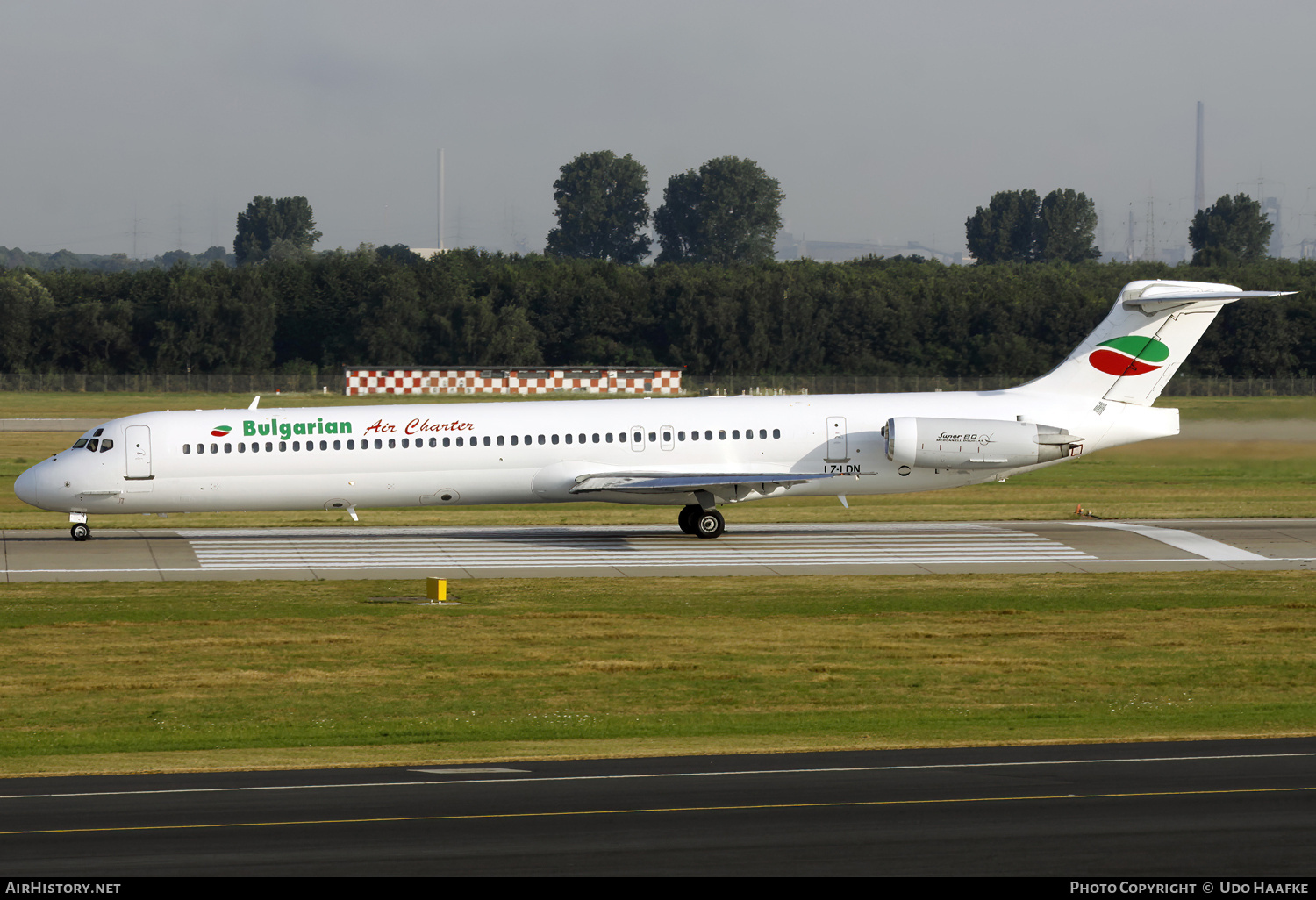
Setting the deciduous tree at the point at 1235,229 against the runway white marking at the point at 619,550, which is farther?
the deciduous tree at the point at 1235,229

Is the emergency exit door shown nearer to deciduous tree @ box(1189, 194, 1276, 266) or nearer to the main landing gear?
the main landing gear

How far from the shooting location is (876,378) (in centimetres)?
10819

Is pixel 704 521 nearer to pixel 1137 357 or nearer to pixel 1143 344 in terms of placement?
pixel 1137 357

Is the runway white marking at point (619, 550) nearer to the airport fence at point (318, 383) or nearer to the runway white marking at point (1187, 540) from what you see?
the runway white marking at point (1187, 540)

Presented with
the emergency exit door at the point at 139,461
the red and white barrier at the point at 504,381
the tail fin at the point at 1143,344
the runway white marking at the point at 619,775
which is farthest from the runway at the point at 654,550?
the red and white barrier at the point at 504,381

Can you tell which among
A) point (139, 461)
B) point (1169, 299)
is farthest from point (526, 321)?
point (1169, 299)

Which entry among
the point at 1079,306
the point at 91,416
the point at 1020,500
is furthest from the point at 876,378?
the point at 1020,500

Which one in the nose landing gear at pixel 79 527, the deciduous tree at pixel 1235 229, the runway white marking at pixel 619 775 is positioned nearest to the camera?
the runway white marking at pixel 619 775

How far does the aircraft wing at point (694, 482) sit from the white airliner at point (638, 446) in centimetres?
4

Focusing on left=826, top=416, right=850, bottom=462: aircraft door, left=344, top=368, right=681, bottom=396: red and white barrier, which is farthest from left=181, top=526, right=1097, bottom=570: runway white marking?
left=344, top=368, right=681, bottom=396: red and white barrier

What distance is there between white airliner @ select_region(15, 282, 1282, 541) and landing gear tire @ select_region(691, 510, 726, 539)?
1.8 inches

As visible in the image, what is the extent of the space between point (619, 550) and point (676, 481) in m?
2.19

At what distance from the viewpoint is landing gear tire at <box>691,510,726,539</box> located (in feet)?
123

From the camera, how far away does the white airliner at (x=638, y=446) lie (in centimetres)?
3572
